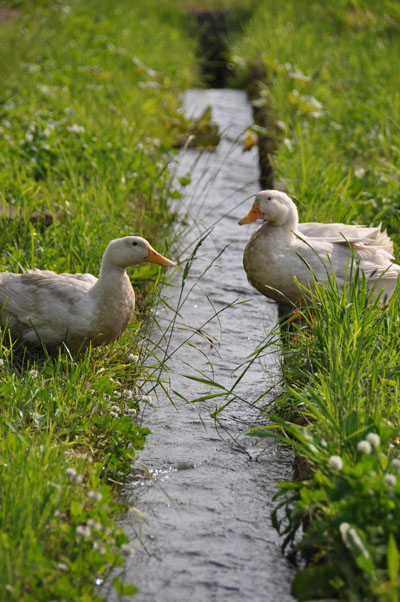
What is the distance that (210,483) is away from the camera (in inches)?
132

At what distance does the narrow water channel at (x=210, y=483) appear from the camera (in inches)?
109

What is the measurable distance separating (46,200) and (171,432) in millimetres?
2354

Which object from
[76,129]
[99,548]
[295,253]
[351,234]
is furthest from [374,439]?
[76,129]

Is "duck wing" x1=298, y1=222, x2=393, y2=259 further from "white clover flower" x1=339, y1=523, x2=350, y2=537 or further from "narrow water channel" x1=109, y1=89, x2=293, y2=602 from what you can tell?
"white clover flower" x1=339, y1=523, x2=350, y2=537

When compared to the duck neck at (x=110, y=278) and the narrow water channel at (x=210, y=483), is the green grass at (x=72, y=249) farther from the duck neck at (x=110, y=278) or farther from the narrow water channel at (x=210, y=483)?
the duck neck at (x=110, y=278)

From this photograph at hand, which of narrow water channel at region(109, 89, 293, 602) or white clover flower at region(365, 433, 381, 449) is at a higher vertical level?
white clover flower at region(365, 433, 381, 449)

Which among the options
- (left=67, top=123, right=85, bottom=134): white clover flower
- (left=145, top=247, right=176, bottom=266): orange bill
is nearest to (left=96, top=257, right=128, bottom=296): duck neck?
(left=145, top=247, right=176, bottom=266): orange bill

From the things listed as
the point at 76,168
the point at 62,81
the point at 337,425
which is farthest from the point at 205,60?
the point at 337,425

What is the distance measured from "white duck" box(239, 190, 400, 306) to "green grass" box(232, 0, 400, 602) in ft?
0.56

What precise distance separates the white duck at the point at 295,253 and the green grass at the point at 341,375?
171 millimetres

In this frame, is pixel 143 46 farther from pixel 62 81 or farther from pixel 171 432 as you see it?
pixel 171 432

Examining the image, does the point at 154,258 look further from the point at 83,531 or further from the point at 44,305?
the point at 83,531

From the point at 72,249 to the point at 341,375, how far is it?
203 cm

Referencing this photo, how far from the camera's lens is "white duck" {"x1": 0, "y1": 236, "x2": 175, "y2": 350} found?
12.7ft
